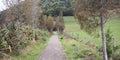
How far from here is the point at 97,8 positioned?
12414 millimetres

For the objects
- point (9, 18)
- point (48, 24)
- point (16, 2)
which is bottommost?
point (48, 24)

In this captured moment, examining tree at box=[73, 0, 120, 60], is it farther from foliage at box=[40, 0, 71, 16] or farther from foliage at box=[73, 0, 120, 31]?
foliage at box=[40, 0, 71, 16]

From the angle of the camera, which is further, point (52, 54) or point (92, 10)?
point (52, 54)

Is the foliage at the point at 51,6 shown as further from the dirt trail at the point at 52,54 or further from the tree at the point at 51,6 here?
the dirt trail at the point at 52,54

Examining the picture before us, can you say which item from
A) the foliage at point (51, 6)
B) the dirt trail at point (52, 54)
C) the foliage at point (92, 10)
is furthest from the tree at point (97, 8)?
the foliage at point (51, 6)

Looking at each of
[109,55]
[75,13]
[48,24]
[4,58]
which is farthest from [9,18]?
[48,24]

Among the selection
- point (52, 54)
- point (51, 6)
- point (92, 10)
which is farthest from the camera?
point (51, 6)

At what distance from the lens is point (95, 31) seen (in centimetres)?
1365

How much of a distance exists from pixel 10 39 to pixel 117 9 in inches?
379

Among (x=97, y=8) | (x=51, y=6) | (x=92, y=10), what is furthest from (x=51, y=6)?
(x=97, y=8)

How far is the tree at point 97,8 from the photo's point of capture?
12.3 meters

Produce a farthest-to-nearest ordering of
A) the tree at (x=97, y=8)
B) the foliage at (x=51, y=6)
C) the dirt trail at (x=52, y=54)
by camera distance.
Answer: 1. the foliage at (x=51, y=6)
2. the dirt trail at (x=52, y=54)
3. the tree at (x=97, y=8)

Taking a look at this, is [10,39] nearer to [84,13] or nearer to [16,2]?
[16,2]

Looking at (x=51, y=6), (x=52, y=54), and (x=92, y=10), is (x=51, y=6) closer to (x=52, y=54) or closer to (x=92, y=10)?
(x=52, y=54)
